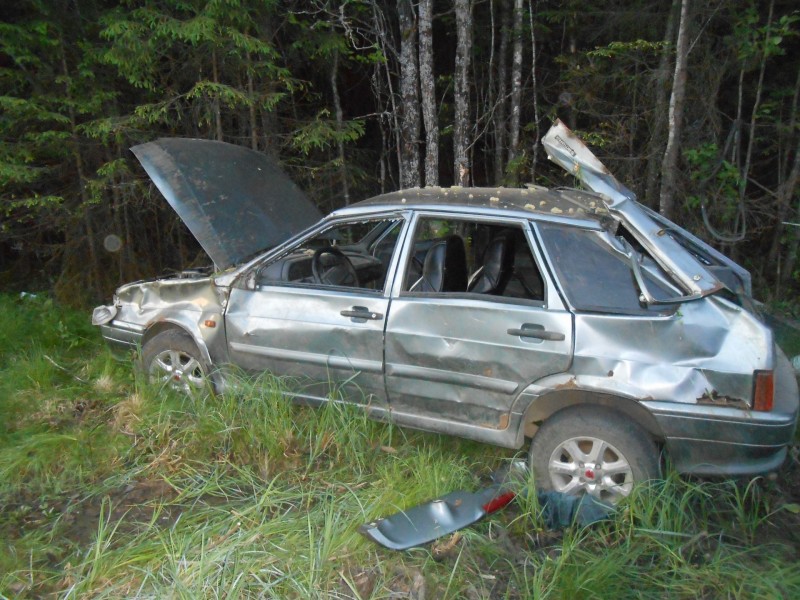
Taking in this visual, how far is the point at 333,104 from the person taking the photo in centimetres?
938

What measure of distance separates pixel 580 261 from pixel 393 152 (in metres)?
7.46

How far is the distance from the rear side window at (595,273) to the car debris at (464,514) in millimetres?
1034

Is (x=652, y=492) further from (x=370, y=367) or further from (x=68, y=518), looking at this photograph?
(x=68, y=518)

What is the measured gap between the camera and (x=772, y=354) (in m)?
3.01

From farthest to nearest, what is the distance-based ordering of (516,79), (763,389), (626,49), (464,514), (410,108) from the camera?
(516,79) → (626,49) → (410,108) → (464,514) → (763,389)

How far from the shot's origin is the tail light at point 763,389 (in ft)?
9.75

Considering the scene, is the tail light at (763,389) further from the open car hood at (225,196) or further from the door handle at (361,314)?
the open car hood at (225,196)

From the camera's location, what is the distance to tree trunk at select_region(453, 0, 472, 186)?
25.0 ft

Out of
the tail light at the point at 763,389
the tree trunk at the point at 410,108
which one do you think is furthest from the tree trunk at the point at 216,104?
the tail light at the point at 763,389

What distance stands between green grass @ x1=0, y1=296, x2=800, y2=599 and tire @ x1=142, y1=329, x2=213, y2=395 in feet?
0.52

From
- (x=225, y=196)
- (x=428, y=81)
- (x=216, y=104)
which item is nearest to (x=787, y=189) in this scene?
(x=428, y=81)

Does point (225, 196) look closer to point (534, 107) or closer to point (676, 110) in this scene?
point (676, 110)

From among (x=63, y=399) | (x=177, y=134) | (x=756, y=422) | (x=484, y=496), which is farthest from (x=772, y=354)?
(x=177, y=134)

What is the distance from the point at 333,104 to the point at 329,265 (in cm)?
554
